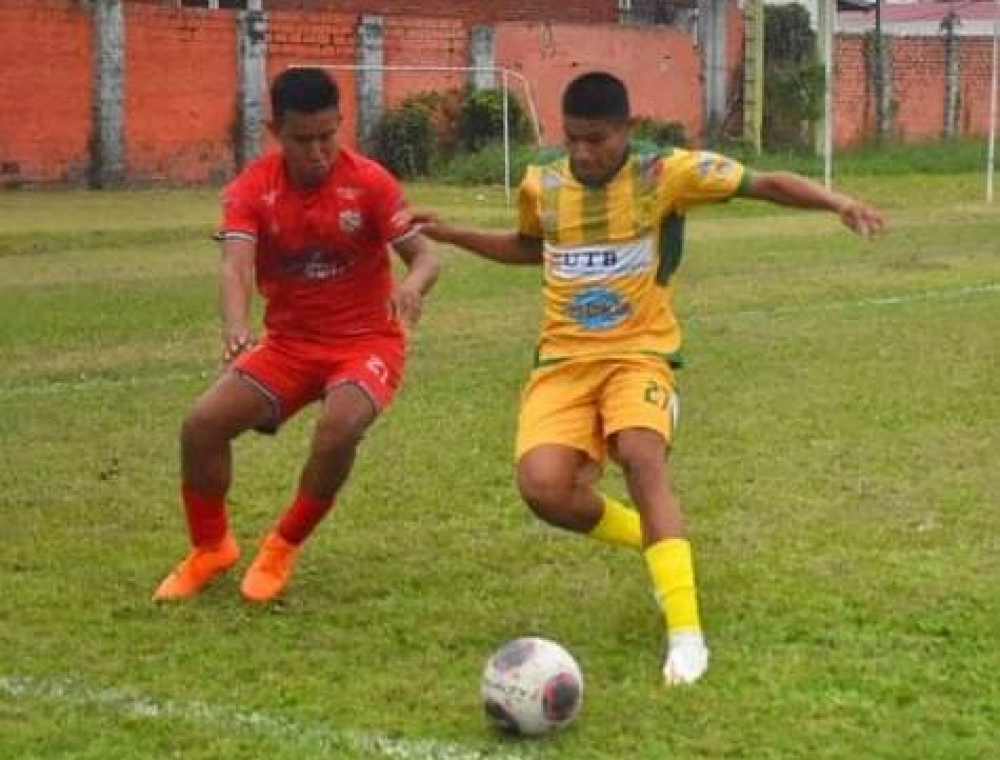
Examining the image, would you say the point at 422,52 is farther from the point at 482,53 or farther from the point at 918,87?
the point at 918,87

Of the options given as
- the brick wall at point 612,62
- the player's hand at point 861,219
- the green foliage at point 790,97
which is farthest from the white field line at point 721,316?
the green foliage at point 790,97

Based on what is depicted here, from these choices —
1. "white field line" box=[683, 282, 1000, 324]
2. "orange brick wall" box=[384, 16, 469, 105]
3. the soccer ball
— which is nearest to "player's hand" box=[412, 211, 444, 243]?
the soccer ball

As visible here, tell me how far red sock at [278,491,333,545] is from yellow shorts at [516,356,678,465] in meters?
0.84

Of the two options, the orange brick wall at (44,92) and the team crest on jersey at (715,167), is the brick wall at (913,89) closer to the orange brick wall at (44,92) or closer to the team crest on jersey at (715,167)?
the orange brick wall at (44,92)

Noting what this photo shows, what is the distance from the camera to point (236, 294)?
6.46 meters

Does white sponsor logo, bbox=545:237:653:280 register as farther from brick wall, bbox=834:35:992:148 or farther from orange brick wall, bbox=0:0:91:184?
brick wall, bbox=834:35:992:148

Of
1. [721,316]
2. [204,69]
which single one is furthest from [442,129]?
[721,316]

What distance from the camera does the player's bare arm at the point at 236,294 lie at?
630 cm

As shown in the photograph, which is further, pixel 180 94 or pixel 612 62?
pixel 612 62

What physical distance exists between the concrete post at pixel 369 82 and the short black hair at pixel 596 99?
28712 mm

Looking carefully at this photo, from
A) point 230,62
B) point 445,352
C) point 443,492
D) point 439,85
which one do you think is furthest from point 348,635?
point 439,85

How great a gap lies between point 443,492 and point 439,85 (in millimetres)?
28042

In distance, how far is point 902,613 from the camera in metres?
6.29

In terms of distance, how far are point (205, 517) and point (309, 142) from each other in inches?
51.2
